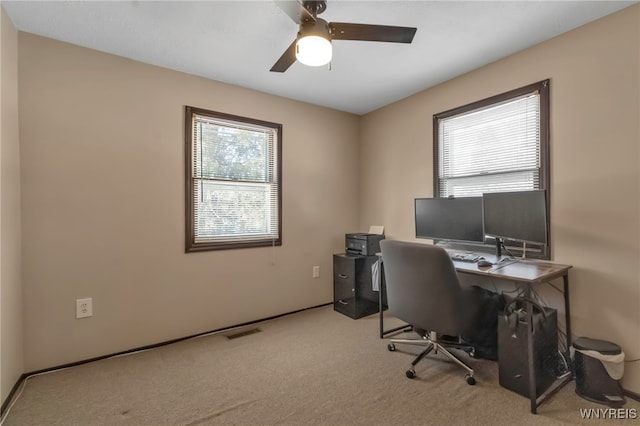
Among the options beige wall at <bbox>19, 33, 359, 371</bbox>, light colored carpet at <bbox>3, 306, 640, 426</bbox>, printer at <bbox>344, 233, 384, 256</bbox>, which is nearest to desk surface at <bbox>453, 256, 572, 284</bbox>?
light colored carpet at <bbox>3, 306, 640, 426</bbox>

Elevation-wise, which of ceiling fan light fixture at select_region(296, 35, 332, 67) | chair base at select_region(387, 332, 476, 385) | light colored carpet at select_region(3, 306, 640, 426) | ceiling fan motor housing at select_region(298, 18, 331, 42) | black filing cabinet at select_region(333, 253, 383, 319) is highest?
ceiling fan motor housing at select_region(298, 18, 331, 42)

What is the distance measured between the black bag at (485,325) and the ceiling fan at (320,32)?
5.60ft

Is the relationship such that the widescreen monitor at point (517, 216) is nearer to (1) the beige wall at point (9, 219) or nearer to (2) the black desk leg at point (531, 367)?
(2) the black desk leg at point (531, 367)

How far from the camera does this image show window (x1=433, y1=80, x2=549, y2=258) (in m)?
2.31

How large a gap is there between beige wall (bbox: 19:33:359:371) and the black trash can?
8.19 feet

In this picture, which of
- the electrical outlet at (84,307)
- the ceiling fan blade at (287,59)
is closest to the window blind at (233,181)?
the electrical outlet at (84,307)

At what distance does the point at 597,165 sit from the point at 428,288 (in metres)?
1.40

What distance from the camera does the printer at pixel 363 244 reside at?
336cm

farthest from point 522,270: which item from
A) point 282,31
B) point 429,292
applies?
point 282,31

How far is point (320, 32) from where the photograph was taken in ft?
5.17

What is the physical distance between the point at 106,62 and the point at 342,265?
2.83 meters

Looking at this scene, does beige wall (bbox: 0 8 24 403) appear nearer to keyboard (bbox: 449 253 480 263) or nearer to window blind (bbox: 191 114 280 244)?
window blind (bbox: 191 114 280 244)

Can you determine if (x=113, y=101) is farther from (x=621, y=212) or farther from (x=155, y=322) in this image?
(x=621, y=212)

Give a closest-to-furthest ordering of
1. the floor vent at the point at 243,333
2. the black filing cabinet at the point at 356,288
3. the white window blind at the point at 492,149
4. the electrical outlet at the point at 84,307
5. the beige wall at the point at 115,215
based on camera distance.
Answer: the beige wall at the point at 115,215, the electrical outlet at the point at 84,307, the white window blind at the point at 492,149, the floor vent at the point at 243,333, the black filing cabinet at the point at 356,288
